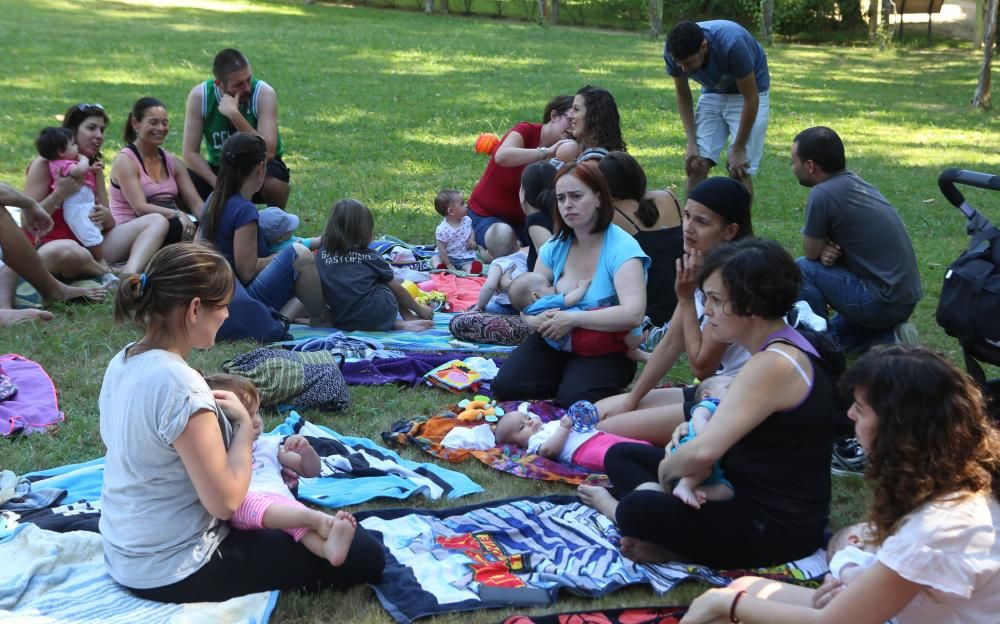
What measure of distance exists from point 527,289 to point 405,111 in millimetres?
10132

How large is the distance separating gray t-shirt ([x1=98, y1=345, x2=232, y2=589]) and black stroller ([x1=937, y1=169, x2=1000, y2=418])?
3.35 meters

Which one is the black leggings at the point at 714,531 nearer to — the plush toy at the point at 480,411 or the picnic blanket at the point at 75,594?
the picnic blanket at the point at 75,594

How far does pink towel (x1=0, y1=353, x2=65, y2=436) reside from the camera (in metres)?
4.88

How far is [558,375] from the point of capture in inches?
219

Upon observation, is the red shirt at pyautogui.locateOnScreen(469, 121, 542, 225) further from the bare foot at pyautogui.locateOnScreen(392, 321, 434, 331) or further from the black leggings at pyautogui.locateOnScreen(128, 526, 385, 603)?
the black leggings at pyautogui.locateOnScreen(128, 526, 385, 603)

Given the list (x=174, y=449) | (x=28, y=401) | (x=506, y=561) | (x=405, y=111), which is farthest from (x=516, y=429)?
(x=405, y=111)

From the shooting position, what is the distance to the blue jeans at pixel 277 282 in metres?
6.58

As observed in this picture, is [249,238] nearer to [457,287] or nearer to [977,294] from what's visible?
[457,287]

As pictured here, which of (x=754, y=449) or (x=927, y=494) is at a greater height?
(x=927, y=494)

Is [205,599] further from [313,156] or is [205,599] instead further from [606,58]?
[606,58]

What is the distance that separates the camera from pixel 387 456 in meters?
4.78

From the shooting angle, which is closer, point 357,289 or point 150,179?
point 357,289

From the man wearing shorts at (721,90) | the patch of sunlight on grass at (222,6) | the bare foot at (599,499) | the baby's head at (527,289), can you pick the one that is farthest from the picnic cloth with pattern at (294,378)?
the patch of sunlight on grass at (222,6)

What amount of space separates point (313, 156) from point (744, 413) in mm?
9755
